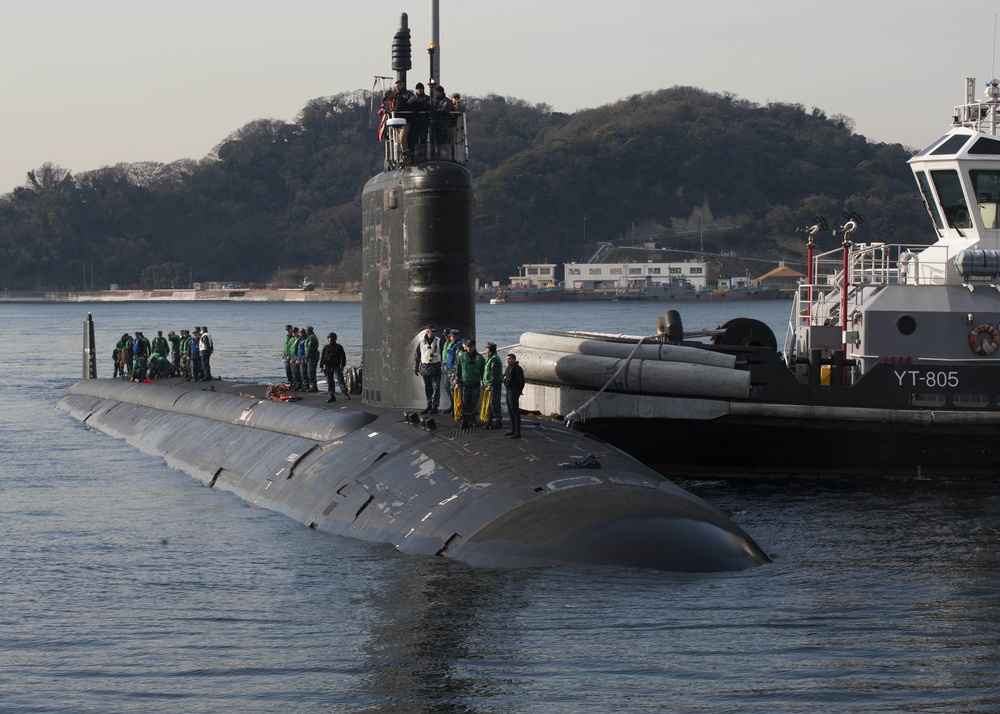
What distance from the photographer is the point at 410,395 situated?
21828mm

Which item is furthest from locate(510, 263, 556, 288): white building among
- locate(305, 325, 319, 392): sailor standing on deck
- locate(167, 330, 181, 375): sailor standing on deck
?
locate(305, 325, 319, 392): sailor standing on deck

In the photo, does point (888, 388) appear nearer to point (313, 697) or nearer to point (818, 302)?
point (818, 302)

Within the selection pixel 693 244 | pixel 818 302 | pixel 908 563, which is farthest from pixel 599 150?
pixel 908 563

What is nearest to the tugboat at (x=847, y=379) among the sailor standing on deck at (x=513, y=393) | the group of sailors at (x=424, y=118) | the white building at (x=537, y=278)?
the sailor standing on deck at (x=513, y=393)

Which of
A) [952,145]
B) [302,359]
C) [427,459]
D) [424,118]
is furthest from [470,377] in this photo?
[952,145]

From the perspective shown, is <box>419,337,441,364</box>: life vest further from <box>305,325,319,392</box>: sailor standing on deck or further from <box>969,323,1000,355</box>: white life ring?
<box>969,323,1000,355</box>: white life ring

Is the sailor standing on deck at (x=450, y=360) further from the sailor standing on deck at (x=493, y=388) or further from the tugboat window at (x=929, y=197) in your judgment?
the tugboat window at (x=929, y=197)

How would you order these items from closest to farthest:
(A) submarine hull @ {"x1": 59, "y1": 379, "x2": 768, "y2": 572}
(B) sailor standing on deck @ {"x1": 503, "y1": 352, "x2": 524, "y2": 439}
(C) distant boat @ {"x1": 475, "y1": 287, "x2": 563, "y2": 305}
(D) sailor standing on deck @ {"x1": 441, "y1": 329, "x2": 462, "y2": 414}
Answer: (A) submarine hull @ {"x1": 59, "y1": 379, "x2": 768, "y2": 572}
(B) sailor standing on deck @ {"x1": 503, "y1": 352, "x2": 524, "y2": 439}
(D) sailor standing on deck @ {"x1": 441, "y1": 329, "x2": 462, "y2": 414}
(C) distant boat @ {"x1": 475, "y1": 287, "x2": 563, "y2": 305}

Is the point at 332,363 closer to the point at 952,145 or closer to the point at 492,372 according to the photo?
the point at 492,372

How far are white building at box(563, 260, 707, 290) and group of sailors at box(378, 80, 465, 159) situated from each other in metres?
156

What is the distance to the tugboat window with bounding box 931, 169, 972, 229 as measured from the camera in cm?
2922

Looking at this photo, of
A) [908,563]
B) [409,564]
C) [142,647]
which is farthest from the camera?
[908,563]

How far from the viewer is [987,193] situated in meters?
29.0

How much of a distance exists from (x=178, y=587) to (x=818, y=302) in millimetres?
18690
